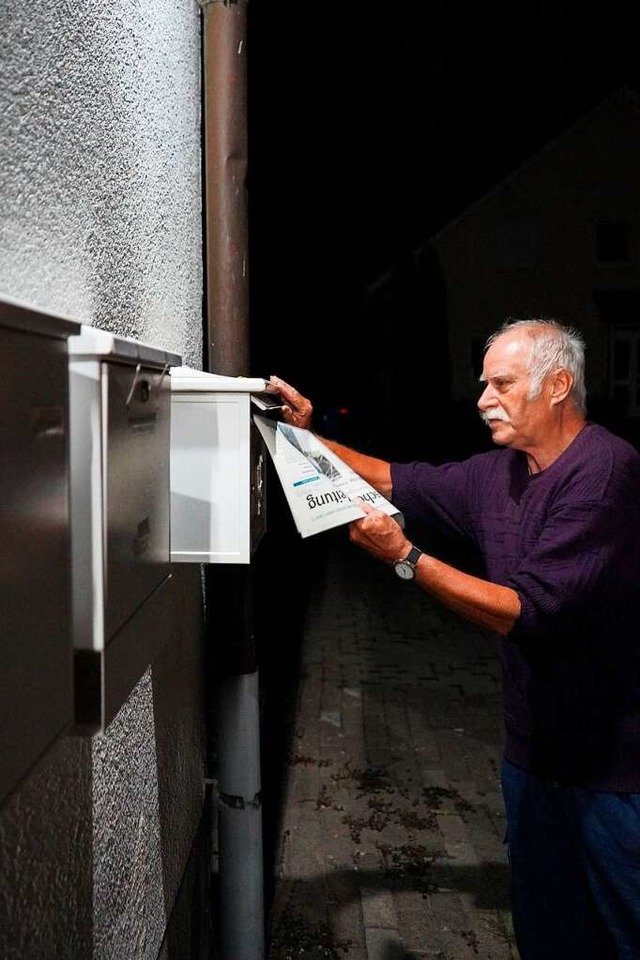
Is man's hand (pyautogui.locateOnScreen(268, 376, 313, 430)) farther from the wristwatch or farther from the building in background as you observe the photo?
the building in background

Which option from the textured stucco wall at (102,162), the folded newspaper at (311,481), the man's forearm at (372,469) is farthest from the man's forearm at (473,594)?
the textured stucco wall at (102,162)

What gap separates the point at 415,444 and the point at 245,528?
73.7 ft

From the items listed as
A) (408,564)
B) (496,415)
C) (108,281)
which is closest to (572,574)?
(408,564)

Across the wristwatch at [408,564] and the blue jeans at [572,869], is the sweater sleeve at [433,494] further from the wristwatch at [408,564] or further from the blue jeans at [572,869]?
the blue jeans at [572,869]

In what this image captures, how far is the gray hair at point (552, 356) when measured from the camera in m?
2.90

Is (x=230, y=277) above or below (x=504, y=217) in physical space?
below

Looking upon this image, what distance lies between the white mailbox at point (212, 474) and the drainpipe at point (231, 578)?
88 centimetres

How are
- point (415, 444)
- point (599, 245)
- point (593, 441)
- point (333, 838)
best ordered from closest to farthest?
point (593, 441) < point (333, 838) < point (415, 444) < point (599, 245)

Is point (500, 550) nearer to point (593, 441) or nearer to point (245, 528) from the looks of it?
point (593, 441)

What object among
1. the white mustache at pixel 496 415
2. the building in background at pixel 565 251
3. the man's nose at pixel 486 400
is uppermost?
the building in background at pixel 565 251

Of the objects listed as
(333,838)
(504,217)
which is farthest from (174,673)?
(504,217)

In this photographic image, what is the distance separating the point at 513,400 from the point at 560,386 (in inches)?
6.2

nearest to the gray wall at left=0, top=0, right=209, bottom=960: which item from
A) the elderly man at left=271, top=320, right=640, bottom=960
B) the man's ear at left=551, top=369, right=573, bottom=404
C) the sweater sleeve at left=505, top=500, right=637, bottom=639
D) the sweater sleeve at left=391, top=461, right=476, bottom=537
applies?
the elderly man at left=271, top=320, right=640, bottom=960

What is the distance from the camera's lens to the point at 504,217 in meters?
26.5
